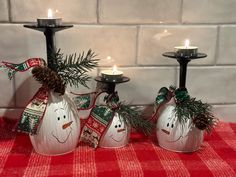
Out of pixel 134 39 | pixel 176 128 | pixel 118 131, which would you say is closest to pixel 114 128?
pixel 118 131

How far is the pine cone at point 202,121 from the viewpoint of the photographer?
61 centimetres

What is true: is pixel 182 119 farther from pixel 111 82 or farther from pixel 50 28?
pixel 50 28

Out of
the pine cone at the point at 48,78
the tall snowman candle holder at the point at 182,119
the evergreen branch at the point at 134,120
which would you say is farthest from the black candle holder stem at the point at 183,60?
the pine cone at the point at 48,78

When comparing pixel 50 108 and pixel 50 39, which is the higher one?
pixel 50 39

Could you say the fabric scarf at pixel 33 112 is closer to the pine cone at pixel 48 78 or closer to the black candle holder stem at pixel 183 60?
the pine cone at pixel 48 78

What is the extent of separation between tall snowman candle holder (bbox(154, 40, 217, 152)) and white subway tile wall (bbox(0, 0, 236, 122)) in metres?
0.12

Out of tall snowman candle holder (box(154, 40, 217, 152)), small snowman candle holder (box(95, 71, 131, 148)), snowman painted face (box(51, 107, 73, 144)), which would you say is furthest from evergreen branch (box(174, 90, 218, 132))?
snowman painted face (box(51, 107, 73, 144))

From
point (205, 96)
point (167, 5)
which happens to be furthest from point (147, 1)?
point (205, 96)

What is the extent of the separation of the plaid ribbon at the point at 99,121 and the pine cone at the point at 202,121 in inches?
6.2

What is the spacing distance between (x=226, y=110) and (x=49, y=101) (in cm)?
46

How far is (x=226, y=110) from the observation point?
0.83m

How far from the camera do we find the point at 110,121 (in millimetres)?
639

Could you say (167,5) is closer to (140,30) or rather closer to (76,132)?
(140,30)

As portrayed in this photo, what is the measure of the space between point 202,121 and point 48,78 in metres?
0.29
